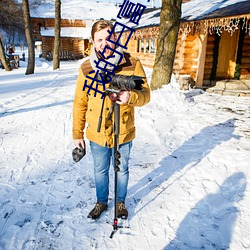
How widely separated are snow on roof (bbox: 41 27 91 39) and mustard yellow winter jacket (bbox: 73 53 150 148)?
29369mm

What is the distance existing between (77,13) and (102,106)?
3643cm

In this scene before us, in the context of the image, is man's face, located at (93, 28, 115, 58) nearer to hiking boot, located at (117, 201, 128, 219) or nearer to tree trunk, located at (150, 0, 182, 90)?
hiking boot, located at (117, 201, 128, 219)

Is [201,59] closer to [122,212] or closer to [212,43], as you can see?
[212,43]

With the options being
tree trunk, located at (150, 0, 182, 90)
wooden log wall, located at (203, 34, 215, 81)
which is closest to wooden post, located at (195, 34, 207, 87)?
wooden log wall, located at (203, 34, 215, 81)

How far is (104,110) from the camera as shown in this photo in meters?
2.07

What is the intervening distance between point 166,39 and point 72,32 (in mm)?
26764

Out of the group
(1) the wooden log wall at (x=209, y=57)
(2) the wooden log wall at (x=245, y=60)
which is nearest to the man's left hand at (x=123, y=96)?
(1) the wooden log wall at (x=209, y=57)

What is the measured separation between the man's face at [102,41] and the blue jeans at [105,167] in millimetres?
886

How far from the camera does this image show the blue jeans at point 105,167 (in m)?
2.25

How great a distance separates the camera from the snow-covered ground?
7.40 feet

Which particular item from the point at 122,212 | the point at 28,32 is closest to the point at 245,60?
the point at 122,212

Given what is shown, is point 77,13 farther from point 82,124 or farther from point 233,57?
point 82,124

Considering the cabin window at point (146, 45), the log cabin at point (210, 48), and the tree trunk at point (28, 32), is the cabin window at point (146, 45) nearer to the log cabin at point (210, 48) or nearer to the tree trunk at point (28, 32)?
the log cabin at point (210, 48)

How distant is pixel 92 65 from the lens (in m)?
1.94
